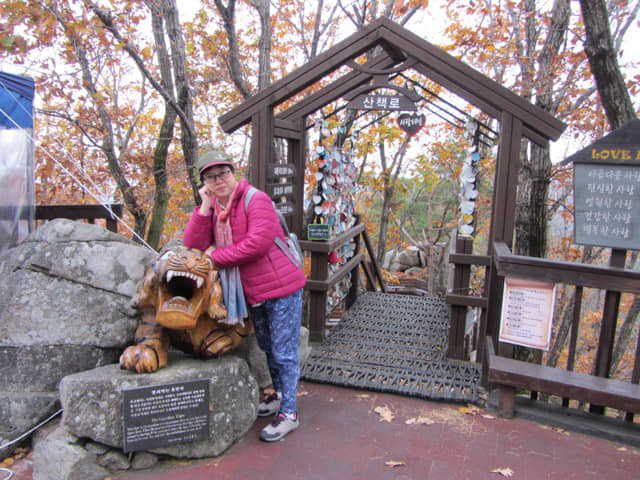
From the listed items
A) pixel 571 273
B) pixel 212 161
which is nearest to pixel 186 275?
pixel 212 161

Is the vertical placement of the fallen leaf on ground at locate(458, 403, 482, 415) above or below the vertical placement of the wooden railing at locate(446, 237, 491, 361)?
below

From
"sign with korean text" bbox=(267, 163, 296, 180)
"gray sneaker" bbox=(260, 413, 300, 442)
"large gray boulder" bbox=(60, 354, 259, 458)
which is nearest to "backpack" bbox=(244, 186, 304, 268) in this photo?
"large gray boulder" bbox=(60, 354, 259, 458)

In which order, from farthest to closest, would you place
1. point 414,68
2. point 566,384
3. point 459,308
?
1. point 459,308
2. point 414,68
3. point 566,384

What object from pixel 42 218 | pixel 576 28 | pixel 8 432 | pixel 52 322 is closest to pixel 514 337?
pixel 52 322

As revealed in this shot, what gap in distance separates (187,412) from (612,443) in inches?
117

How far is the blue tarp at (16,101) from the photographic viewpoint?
14.5 ft

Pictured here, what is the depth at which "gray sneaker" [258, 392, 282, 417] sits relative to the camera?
3.54 meters

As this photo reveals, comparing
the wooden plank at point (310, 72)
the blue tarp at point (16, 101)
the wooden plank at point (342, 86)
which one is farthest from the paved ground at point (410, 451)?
the blue tarp at point (16, 101)

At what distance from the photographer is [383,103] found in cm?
464

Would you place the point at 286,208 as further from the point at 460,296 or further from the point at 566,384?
the point at 566,384

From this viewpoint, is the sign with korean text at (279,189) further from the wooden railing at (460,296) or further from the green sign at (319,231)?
the wooden railing at (460,296)

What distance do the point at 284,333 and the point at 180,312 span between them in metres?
0.82

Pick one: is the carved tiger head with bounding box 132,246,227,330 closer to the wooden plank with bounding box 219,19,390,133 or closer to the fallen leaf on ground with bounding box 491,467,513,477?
the fallen leaf on ground with bounding box 491,467,513,477

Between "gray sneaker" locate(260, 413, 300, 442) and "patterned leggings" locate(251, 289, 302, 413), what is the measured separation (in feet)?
0.19
